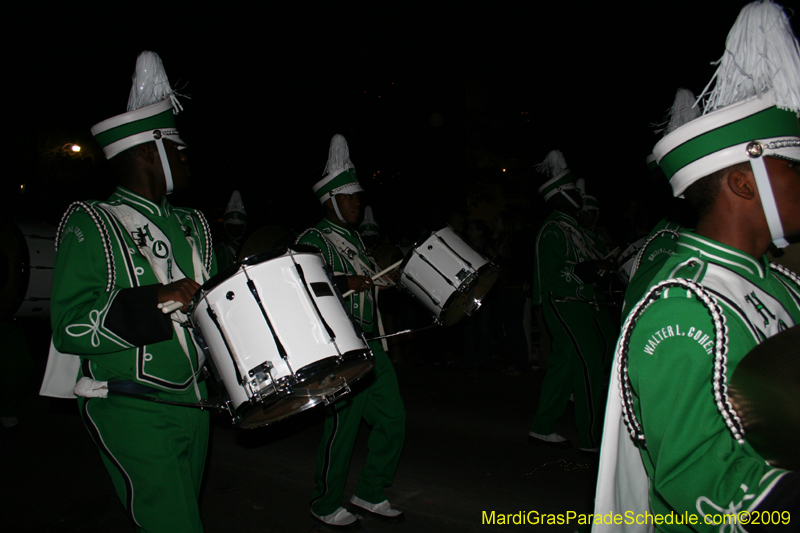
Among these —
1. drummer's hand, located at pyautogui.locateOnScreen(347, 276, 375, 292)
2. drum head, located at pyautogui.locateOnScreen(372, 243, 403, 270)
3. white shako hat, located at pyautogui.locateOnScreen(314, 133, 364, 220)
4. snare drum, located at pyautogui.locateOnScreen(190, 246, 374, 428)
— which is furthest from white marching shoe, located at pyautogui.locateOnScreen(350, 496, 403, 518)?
drum head, located at pyautogui.locateOnScreen(372, 243, 403, 270)

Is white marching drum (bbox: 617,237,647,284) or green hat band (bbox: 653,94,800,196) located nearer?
green hat band (bbox: 653,94,800,196)

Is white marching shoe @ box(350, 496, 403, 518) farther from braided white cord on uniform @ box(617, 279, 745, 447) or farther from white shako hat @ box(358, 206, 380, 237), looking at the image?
white shako hat @ box(358, 206, 380, 237)

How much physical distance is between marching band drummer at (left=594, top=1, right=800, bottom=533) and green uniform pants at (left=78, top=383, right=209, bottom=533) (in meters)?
1.54

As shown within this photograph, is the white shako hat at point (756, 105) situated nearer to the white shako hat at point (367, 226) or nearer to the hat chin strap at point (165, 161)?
the hat chin strap at point (165, 161)

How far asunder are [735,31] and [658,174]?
113 inches

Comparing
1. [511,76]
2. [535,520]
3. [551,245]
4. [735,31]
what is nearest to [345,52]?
[511,76]

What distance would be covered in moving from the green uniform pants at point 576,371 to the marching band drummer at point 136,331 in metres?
3.47

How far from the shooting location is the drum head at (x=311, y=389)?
2094mm

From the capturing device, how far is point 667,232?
3.95m

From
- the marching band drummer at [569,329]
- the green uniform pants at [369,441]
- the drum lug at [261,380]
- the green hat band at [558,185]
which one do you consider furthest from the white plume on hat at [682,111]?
the drum lug at [261,380]

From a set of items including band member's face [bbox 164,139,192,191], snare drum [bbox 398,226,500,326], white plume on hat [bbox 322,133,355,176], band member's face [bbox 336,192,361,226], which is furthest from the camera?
white plume on hat [bbox 322,133,355,176]

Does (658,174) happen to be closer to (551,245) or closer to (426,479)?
(551,245)

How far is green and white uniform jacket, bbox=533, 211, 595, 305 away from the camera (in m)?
5.15

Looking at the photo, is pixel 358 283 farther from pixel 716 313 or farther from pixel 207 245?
pixel 716 313
